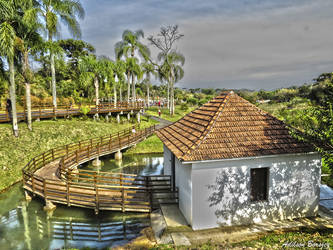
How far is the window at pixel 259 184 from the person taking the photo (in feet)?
30.1

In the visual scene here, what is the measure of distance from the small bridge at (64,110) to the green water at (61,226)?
38.7ft

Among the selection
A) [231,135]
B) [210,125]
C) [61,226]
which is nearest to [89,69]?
[61,226]

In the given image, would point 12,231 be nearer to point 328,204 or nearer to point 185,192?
point 185,192

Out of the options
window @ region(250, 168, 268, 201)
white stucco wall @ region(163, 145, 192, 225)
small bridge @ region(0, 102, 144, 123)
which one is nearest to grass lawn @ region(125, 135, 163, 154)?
small bridge @ region(0, 102, 144, 123)

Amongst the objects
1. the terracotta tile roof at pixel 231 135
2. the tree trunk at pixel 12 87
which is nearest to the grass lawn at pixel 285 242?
the terracotta tile roof at pixel 231 135

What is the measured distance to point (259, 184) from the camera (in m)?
9.24

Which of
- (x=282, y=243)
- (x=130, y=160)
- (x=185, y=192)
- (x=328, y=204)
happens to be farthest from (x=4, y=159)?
(x=328, y=204)

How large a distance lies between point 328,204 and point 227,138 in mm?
6615

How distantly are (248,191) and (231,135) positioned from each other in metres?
2.31

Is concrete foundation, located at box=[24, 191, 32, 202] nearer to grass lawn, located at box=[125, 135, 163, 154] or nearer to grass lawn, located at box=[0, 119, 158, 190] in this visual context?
grass lawn, located at box=[0, 119, 158, 190]

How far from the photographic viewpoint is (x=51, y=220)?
11.7 meters

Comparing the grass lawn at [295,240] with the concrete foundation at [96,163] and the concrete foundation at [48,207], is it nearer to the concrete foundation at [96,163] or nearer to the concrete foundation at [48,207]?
the concrete foundation at [48,207]

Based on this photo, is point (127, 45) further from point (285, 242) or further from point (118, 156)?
point (285, 242)

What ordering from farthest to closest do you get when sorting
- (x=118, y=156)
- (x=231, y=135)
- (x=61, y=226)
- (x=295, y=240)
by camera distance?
(x=118, y=156) → (x=61, y=226) → (x=231, y=135) → (x=295, y=240)
